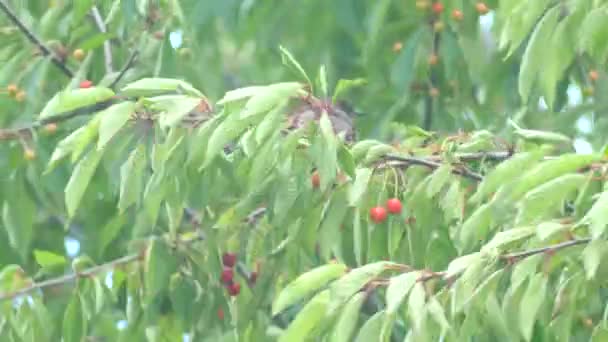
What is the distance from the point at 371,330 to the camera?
2.83 meters

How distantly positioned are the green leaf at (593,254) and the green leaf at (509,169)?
386mm

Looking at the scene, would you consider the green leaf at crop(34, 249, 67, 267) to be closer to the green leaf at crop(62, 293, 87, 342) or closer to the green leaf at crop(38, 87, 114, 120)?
the green leaf at crop(62, 293, 87, 342)

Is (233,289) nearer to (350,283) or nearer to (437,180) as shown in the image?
(437,180)

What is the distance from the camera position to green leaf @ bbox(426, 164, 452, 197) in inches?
135

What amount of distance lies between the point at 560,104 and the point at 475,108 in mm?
652

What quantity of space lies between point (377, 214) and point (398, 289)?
0.64 meters

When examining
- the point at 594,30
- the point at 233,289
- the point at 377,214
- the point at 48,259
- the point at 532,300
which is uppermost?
the point at 594,30

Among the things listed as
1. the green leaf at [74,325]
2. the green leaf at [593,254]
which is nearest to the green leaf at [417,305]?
the green leaf at [593,254]

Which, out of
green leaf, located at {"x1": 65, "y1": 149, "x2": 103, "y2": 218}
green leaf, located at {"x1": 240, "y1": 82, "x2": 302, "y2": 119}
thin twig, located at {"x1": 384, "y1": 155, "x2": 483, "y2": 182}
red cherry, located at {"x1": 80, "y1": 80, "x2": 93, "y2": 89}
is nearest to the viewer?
green leaf, located at {"x1": 240, "y1": 82, "x2": 302, "y2": 119}

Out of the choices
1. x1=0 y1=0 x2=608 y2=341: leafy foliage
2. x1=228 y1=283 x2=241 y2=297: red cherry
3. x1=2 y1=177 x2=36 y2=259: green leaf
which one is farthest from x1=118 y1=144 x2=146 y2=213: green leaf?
x1=2 y1=177 x2=36 y2=259: green leaf

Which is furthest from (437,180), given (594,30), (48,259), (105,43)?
(105,43)

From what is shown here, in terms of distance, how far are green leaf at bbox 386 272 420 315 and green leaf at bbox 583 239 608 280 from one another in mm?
260

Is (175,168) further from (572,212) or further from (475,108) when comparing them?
(475,108)

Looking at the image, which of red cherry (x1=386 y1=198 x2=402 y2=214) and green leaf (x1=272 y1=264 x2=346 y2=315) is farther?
red cherry (x1=386 y1=198 x2=402 y2=214)
